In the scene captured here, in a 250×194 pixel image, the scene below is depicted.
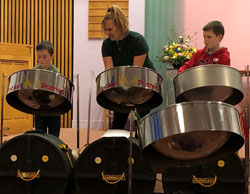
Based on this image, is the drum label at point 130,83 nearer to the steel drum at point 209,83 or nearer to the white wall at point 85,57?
the steel drum at point 209,83

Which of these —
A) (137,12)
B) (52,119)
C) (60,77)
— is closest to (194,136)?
(60,77)

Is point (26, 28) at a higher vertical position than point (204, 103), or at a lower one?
higher

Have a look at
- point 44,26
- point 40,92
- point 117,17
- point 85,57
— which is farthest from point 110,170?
point 44,26

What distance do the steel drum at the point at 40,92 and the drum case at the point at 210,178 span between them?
623 mm

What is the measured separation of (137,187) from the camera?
149 cm

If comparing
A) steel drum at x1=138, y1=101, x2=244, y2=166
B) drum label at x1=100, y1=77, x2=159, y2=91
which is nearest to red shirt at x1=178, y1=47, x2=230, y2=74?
drum label at x1=100, y1=77, x2=159, y2=91

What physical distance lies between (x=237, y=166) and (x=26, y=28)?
3.69 meters

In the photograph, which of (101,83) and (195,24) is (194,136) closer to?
(101,83)

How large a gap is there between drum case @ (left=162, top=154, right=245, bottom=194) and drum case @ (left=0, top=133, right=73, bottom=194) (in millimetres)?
433

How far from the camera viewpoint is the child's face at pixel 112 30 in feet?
5.84

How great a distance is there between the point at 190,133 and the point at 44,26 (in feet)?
12.5

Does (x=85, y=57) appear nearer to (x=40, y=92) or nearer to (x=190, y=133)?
(x=40, y=92)

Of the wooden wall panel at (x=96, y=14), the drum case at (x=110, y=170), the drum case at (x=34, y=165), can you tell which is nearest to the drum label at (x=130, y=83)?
the drum case at (x=110, y=170)

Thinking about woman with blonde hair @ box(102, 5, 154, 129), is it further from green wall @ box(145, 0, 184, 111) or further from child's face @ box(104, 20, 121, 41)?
green wall @ box(145, 0, 184, 111)
